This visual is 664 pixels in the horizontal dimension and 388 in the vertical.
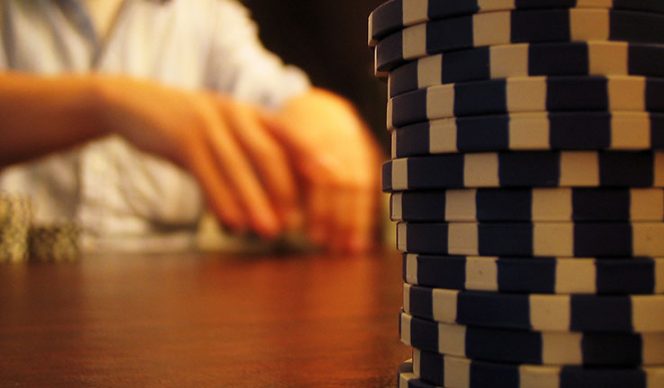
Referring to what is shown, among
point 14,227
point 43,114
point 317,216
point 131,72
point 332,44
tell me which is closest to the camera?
point 14,227

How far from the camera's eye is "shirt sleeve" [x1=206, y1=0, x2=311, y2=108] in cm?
629

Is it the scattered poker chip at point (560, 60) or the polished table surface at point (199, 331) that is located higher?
the scattered poker chip at point (560, 60)

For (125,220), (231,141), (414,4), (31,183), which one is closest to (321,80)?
(231,141)

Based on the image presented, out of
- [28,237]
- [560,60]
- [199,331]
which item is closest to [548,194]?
[560,60]

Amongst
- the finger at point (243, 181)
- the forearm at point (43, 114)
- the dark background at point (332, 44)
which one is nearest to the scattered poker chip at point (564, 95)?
the forearm at point (43, 114)

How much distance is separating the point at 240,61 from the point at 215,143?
0.64m

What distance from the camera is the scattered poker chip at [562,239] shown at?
0.77 meters

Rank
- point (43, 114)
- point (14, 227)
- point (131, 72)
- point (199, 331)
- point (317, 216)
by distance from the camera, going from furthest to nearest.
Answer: point (317, 216)
point (131, 72)
point (43, 114)
point (14, 227)
point (199, 331)

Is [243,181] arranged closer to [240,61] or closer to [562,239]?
[240,61]

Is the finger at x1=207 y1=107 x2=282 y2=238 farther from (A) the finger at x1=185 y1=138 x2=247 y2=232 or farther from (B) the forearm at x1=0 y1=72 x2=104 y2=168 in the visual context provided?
(B) the forearm at x1=0 y1=72 x2=104 y2=168

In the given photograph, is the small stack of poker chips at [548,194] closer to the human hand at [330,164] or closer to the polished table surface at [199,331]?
the polished table surface at [199,331]

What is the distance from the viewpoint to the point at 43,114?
226 inches

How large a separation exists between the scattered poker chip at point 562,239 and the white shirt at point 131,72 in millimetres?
5332

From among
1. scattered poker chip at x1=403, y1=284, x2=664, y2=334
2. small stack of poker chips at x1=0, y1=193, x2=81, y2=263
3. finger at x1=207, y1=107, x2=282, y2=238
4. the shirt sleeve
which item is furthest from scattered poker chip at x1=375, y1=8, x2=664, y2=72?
the shirt sleeve
